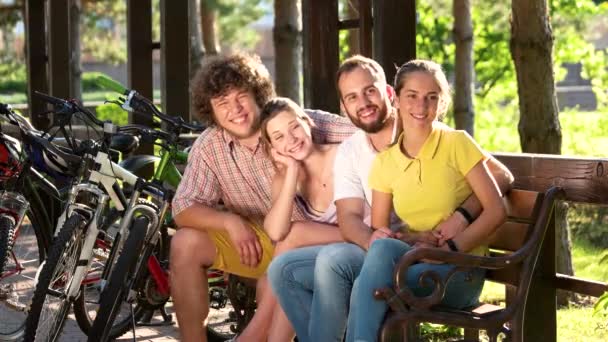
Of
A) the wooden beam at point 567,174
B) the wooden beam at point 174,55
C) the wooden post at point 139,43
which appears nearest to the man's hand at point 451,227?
the wooden beam at point 567,174

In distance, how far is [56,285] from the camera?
5.91 metres

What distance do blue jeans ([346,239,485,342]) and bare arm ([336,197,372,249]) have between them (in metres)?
0.33

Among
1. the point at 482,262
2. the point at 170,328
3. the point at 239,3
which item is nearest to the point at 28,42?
the point at 170,328

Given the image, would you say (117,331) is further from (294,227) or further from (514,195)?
(514,195)

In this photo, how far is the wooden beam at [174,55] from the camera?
9.84m

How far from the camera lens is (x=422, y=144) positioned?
4.90 metres

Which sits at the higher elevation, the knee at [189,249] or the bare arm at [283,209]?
the bare arm at [283,209]

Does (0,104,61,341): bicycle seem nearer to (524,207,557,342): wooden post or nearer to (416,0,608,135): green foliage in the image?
(524,207,557,342): wooden post

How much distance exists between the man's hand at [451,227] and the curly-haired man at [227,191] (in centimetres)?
86

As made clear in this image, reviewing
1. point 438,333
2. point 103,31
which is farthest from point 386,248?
point 103,31

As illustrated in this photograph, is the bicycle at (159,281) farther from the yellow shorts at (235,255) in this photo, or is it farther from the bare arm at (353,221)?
the bare arm at (353,221)

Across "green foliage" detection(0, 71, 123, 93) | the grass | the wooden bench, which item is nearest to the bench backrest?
the wooden bench

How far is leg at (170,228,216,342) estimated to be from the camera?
18.4 ft

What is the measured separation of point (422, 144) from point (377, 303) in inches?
24.9
